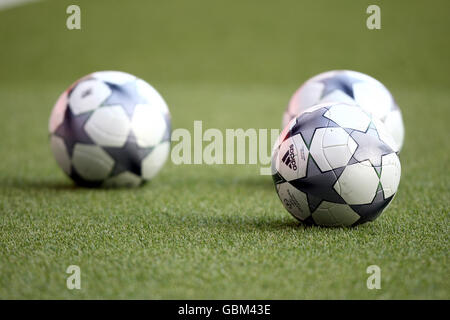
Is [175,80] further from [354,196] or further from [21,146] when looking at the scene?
[354,196]

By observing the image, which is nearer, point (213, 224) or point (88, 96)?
point (213, 224)

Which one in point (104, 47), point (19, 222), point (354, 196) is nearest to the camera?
point (354, 196)

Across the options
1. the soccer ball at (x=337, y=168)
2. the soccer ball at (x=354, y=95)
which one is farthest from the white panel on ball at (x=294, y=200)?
A: the soccer ball at (x=354, y=95)

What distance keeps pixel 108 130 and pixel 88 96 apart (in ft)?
1.09

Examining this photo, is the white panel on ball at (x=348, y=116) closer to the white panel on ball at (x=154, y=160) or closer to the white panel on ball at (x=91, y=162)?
the white panel on ball at (x=154, y=160)

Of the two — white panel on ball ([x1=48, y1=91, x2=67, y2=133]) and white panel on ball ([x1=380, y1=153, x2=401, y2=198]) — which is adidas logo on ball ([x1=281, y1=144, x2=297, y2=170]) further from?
white panel on ball ([x1=48, y1=91, x2=67, y2=133])

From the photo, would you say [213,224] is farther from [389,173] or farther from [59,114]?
[59,114]

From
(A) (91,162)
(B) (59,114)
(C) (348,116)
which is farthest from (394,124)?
(B) (59,114)

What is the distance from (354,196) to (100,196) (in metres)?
2.15

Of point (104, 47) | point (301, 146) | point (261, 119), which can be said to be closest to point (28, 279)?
point (301, 146)

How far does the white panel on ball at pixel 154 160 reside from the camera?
490 centimetres

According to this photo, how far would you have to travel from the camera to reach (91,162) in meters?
4.75

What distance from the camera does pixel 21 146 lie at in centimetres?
731

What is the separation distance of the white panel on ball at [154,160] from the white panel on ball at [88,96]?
0.59 metres
